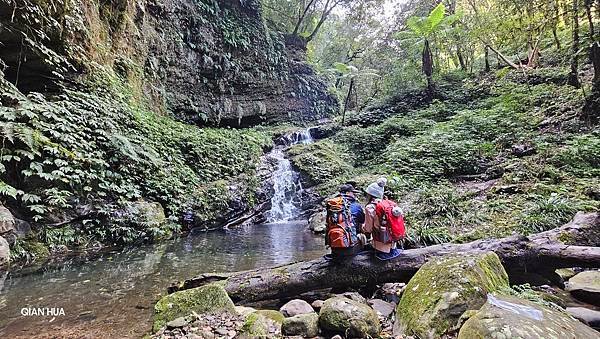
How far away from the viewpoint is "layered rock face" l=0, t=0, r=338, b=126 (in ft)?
25.4

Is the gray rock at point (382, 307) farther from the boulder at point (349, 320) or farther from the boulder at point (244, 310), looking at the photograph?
the boulder at point (244, 310)

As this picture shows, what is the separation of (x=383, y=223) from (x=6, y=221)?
6.60 m

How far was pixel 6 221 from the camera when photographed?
235 inches

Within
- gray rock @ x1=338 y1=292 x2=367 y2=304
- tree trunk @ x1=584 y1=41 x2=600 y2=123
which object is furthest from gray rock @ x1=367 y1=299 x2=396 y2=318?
tree trunk @ x1=584 y1=41 x2=600 y2=123

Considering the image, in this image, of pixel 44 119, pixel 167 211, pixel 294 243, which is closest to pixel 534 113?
pixel 294 243

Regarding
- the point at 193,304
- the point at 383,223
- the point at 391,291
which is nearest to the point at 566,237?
the point at 391,291

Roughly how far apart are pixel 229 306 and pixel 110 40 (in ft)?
37.5

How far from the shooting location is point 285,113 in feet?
71.7

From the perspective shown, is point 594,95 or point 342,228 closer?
point 342,228

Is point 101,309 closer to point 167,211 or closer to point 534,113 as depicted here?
point 167,211

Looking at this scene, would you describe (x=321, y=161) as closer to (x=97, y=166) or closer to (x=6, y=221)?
(x=97, y=166)

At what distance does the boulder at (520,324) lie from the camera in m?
2.09

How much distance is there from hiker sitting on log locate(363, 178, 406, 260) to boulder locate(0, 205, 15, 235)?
6.32 metres

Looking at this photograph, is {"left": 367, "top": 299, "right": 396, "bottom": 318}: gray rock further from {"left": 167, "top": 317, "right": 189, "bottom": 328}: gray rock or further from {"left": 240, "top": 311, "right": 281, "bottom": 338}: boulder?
{"left": 167, "top": 317, "right": 189, "bottom": 328}: gray rock
